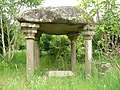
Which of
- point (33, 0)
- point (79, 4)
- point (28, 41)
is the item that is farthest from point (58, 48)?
point (79, 4)

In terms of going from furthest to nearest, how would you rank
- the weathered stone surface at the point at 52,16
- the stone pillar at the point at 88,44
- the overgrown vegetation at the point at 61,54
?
the stone pillar at the point at 88,44
the weathered stone surface at the point at 52,16
the overgrown vegetation at the point at 61,54

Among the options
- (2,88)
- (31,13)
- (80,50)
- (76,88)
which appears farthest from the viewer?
(80,50)

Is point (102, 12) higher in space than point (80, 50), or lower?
higher

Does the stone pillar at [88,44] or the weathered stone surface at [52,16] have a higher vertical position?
the weathered stone surface at [52,16]

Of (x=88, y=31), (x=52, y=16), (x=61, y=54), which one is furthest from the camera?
(x=61, y=54)

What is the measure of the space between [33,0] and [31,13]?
5622 mm

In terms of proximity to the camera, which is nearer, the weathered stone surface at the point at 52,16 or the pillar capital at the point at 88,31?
the weathered stone surface at the point at 52,16

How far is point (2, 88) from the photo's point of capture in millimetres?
4789

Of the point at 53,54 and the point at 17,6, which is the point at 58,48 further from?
the point at 17,6

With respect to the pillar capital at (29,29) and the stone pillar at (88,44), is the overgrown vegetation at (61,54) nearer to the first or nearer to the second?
the stone pillar at (88,44)

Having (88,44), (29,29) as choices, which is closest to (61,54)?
(88,44)

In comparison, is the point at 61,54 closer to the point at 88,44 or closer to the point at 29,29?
the point at 88,44

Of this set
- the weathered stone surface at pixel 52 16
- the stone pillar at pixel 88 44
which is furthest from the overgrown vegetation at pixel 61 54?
the weathered stone surface at pixel 52 16

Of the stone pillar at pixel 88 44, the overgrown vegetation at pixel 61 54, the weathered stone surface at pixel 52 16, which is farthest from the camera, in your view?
the stone pillar at pixel 88 44
